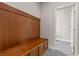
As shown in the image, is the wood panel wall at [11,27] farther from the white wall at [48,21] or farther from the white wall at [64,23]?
the white wall at [64,23]

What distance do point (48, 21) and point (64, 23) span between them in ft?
7.65

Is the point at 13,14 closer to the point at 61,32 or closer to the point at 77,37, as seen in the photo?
the point at 77,37

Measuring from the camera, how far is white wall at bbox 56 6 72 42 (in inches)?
247

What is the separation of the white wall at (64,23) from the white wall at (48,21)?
1858 millimetres

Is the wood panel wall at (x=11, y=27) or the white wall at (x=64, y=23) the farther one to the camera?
the white wall at (x=64, y=23)

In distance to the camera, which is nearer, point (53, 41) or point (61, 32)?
point (53, 41)

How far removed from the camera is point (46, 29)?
459 cm

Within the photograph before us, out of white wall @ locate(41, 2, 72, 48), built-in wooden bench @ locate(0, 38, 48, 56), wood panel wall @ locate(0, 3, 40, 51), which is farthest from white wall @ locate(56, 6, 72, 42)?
built-in wooden bench @ locate(0, 38, 48, 56)

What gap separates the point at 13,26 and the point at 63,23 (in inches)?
183

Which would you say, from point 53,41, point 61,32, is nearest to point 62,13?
point 61,32

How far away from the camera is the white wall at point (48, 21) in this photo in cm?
442

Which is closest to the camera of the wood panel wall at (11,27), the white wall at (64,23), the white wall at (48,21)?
the wood panel wall at (11,27)

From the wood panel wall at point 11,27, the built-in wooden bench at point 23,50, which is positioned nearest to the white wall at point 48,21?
the wood panel wall at point 11,27

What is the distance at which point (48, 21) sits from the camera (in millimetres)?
4551
